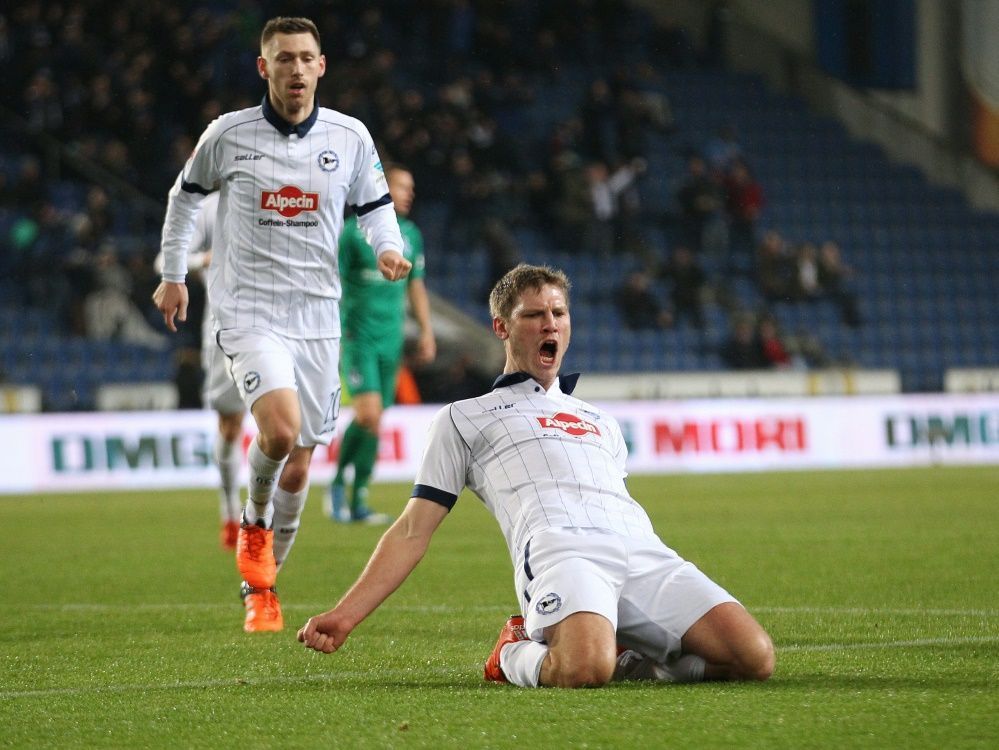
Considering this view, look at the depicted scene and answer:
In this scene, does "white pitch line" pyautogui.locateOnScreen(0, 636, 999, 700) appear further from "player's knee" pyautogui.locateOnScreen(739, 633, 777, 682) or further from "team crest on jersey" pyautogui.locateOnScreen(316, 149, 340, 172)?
"team crest on jersey" pyautogui.locateOnScreen(316, 149, 340, 172)

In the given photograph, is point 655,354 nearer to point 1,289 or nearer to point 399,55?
point 399,55

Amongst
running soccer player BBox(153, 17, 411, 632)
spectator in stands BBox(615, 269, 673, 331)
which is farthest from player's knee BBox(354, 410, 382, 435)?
spectator in stands BBox(615, 269, 673, 331)

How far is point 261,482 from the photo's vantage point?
6398mm

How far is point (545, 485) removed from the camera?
15.7 ft

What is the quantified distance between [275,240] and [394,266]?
59 cm

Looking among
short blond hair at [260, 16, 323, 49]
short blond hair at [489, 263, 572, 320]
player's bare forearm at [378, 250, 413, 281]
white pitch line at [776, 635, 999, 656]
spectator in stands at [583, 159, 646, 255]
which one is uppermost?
spectator in stands at [583, 159, 646, 255]

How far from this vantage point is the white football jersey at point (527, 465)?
4.76 meters

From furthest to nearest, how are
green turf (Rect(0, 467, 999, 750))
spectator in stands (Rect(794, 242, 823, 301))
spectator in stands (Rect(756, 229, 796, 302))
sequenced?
spectator in stands (Rect(794, 242, 823, 301))
spectator in stands (Rect(756, 229, 796, 302))
green turf (Rect(0, 467, 999, 750))

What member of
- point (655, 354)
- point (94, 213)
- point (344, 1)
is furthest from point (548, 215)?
point (94, 213)

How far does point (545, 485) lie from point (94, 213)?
16027 mm

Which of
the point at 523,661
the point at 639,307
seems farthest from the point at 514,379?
the point at 639,307

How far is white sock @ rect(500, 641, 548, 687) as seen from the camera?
4.51 metres

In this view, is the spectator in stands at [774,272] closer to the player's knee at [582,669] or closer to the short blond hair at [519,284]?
the short blond hair at [519,284]

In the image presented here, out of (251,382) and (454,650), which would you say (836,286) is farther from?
(454,650)
